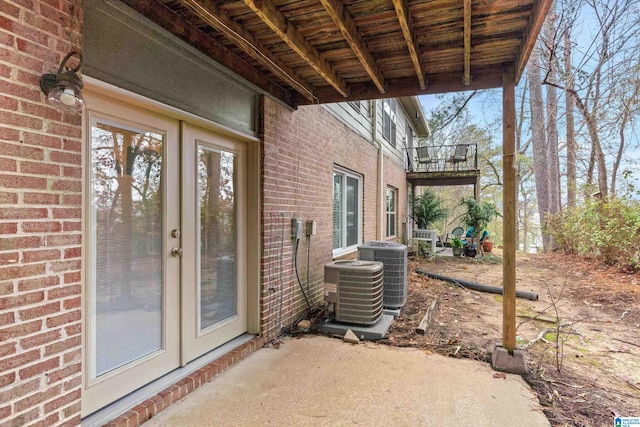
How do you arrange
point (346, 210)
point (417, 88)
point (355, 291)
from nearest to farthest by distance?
point (417, 88)
point (355, 291)
point (346, 210)

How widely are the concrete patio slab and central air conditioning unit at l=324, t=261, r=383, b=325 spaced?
0.61m

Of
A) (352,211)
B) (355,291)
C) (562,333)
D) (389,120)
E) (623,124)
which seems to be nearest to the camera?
(355,291)

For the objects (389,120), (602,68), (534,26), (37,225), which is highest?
(602,68)

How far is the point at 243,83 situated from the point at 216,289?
1.97 m

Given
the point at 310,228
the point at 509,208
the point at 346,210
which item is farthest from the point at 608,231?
the point at 310,228

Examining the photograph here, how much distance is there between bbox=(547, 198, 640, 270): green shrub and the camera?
725cm

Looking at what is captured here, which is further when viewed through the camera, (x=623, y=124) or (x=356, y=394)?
(x=623, y=124)

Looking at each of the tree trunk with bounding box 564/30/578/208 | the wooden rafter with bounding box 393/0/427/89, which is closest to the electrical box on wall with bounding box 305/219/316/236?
the wooden rafter with bounding box 393/0/427/89

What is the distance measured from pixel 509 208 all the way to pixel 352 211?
12.2 feet

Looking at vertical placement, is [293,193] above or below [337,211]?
above

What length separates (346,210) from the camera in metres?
6.31

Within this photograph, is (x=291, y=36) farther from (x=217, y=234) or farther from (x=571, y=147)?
(x=571, y=147)

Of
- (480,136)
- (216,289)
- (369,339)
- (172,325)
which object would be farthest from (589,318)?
(480,136)

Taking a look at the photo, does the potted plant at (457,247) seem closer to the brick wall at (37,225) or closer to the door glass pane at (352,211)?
the door glass pane at (352,211)
